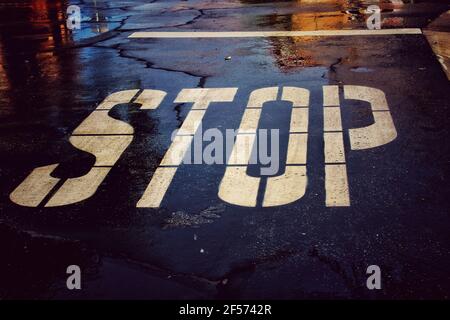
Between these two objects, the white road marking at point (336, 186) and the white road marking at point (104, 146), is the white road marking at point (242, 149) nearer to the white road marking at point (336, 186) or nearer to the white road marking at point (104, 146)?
the white road marking at point (336, 186)

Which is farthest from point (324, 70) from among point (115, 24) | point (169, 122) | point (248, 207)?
point (115, 24)

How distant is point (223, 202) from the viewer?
14.3 ft

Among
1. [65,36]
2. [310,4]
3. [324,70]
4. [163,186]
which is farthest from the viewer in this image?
[310,4]

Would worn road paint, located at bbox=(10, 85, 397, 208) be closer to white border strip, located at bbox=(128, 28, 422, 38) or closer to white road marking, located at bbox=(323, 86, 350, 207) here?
white road marking, located at bbox=(323, 86, 350, 207)

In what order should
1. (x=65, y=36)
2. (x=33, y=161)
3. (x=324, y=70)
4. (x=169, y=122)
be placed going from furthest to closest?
(x=65, y=36)
(x=324, y=70)
(x=169, y=122)
(x=33, y=161)

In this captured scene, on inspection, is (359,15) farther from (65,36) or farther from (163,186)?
(163,186)

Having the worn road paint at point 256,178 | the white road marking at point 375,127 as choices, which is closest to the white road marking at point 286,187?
the worn road paint at point 256,178

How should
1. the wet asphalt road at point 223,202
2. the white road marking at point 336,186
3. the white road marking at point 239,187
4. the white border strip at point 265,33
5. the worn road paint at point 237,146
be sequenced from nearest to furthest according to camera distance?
the wet asphalt road at point 223,202
the white road marking at point 336,186
the white road marking at point 239,187
the worn road paint at point 237,146
the white border strip at point 265,33

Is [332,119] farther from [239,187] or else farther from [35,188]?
[35,188]

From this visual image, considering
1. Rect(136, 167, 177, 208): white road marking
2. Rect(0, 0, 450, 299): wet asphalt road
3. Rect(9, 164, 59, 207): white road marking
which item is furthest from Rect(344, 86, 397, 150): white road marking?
Rect(9, 164, 59, 207): white road marking

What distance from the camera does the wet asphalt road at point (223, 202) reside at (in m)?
3.41

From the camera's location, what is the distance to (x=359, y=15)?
12883 millimetres

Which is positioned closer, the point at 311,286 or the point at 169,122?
the point at 311,286

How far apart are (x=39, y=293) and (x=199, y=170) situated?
2.05 metres
